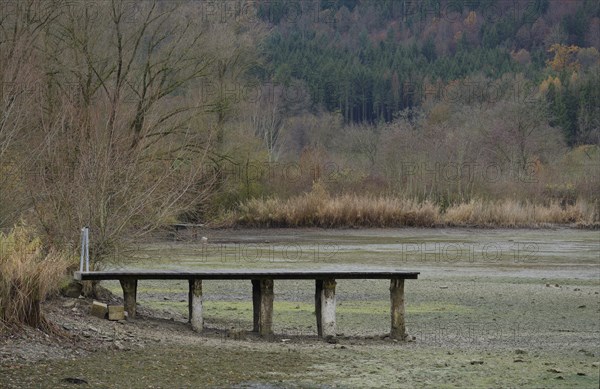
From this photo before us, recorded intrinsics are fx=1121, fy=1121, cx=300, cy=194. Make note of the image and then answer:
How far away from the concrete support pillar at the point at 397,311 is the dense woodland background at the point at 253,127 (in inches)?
172

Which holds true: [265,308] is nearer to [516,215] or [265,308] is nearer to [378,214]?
[378,214]

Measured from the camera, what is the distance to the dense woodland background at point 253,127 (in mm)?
18172

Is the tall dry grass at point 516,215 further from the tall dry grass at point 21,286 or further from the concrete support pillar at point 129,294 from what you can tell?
the tall dry grass at point 21,286

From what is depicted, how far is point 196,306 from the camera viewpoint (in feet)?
49.5

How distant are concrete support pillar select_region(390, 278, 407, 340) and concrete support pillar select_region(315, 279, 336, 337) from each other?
81cm

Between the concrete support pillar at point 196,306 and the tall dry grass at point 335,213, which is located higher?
the tall dry grass at point 335,213

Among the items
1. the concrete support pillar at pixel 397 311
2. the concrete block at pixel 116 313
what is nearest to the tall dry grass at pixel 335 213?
the concrete support pillar at pixel 397 311

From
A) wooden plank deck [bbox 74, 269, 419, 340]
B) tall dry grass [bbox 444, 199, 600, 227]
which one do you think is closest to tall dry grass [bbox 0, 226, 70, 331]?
wooden plank deck [bbox 74, 269, 419, 340]

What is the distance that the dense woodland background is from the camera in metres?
18.2

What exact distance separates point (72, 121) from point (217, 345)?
6848 millimetres

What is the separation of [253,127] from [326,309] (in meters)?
39.9

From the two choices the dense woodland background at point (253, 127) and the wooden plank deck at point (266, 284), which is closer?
the wooden plank deck at point (266, 284)

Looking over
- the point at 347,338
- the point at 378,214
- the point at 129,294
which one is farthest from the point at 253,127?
the point at 347,338

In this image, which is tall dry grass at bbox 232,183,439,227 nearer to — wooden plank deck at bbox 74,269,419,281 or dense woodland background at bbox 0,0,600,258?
dense woodland background at bbox 0,0,600,258
